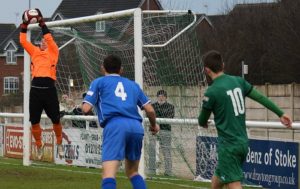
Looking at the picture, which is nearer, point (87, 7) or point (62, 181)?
point (62, 181)

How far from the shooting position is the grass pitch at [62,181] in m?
14.2

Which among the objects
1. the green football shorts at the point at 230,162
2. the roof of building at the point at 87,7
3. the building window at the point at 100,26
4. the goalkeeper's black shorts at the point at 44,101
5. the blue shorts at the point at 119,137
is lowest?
the green football shorts at the point at 230,162

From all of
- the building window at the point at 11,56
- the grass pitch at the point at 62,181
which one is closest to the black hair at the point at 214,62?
the grass pitch at the point at 62,181

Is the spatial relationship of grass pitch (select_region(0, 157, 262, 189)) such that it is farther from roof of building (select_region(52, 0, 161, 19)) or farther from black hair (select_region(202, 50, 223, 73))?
roof of building (select_region(52, 0, 161, 19))

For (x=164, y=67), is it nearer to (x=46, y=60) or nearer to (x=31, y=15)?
(x=46, y=60)

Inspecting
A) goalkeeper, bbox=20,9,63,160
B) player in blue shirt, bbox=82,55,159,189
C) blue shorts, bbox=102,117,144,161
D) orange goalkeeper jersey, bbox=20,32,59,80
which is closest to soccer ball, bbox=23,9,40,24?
goalkeeper, bbox=20,9,63,160

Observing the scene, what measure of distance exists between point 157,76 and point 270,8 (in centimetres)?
4196

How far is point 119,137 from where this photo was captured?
10.2 metres

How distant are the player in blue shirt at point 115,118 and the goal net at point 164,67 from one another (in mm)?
4816

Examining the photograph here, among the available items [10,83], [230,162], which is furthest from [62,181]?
[10,83]

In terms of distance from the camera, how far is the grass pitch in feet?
46.5

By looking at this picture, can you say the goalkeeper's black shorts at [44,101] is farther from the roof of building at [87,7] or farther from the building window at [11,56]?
the building window at [11,56]

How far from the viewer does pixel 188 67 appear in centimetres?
1662

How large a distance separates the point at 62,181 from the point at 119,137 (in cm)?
502
